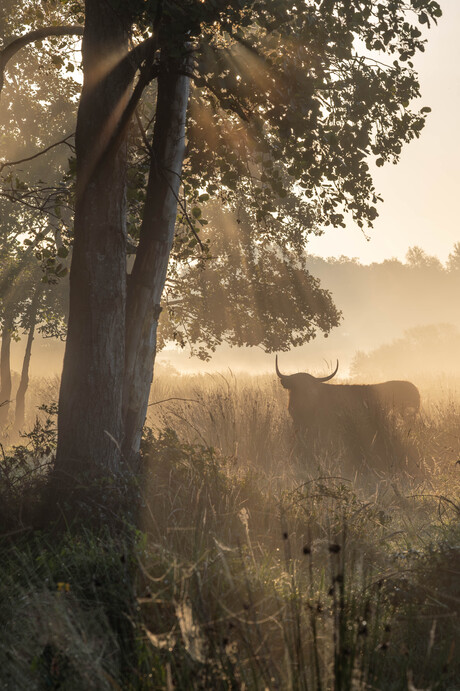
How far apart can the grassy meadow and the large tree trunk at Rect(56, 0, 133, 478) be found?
511 millimetres

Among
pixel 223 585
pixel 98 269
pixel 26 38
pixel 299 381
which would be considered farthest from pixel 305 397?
pixel 223 585

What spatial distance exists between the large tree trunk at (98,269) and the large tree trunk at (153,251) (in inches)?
16.1

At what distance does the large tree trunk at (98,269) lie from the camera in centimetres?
555

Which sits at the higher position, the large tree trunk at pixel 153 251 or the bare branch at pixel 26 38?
the bare branch at pixel 26 38

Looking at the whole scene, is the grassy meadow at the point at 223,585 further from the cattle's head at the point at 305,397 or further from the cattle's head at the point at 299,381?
the cattle's head at the point at 299,381

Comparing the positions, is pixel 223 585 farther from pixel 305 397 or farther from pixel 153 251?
pixel 305 397

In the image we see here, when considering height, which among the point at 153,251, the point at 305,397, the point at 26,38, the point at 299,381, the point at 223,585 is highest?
the point at 26,38

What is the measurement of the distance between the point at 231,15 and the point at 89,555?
13.6 ft

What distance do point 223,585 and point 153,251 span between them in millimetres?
3682

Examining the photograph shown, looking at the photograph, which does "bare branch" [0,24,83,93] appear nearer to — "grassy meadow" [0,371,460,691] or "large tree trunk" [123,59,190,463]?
"large tree trunk" [123,59,190,463]

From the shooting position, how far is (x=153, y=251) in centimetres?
641

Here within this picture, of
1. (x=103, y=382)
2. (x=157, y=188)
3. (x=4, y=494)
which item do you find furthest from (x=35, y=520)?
(x=157, y=188)

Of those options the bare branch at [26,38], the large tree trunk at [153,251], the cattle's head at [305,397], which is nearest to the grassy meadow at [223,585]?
the large tree trunk at [153,251]

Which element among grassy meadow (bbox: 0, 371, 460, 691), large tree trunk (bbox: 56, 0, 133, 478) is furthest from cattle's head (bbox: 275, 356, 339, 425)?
large tree trunk (bbox: 56, 0, 133, 478)
